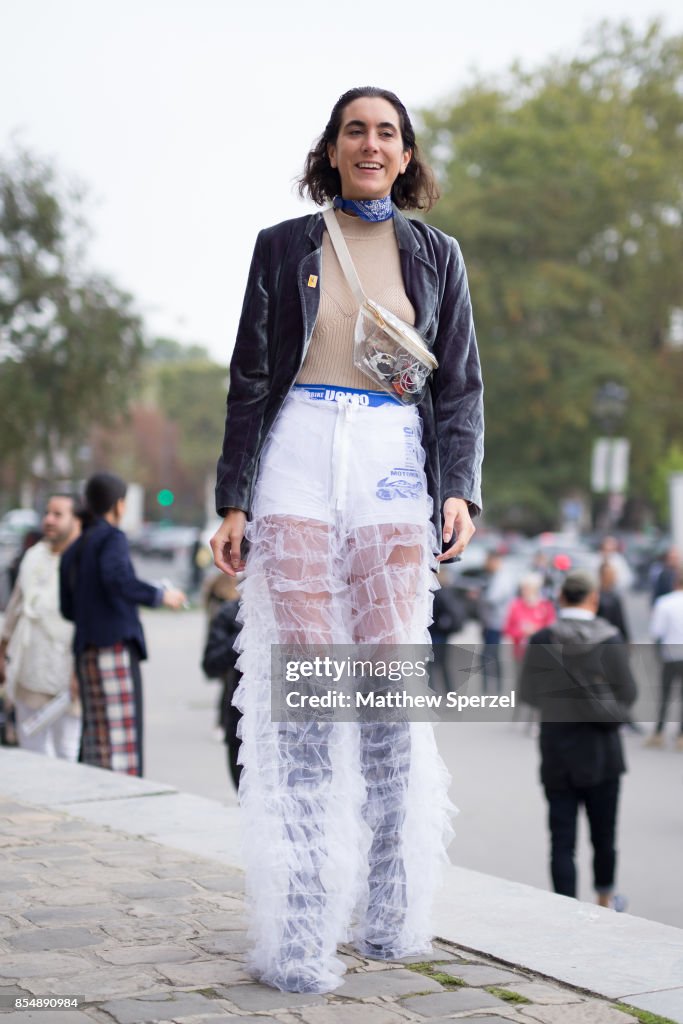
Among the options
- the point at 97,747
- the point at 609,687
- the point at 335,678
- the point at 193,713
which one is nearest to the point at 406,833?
the point at 335,678

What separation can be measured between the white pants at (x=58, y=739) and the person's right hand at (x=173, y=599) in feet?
5.11

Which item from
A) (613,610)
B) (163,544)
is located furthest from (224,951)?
(163,544)

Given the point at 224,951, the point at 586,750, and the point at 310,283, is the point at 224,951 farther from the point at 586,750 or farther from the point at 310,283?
the point at 586,750

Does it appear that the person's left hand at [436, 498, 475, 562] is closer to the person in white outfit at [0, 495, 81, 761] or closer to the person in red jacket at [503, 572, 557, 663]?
the person in white outfit at [0, 495, 81, 761]

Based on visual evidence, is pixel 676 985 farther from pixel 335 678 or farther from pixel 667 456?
pixel 667 456

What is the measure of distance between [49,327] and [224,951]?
24499 mm

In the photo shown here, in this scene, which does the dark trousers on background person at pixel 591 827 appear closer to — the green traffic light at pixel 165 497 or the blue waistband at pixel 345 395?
the blue waistband at pixel 345 395

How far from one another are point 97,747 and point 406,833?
13.5ft

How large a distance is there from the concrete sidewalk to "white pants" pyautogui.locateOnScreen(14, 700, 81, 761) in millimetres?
3075

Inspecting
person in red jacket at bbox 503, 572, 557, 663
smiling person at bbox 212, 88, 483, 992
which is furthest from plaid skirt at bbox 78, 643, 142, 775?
person in red jacket at bbox 503, 572, 557, 663

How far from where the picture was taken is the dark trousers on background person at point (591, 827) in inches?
262

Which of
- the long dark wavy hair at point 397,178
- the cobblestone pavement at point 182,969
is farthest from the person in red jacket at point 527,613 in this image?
the long dark wavy hair at point 397,178

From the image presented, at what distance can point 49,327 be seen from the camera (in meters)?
27.1

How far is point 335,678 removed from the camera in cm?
345
